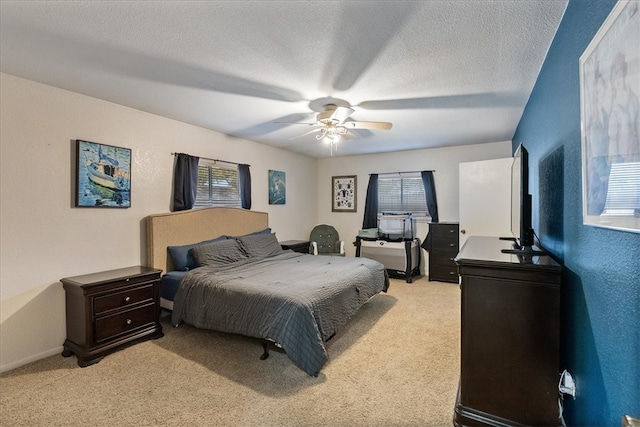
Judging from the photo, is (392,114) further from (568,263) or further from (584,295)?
(584,295)

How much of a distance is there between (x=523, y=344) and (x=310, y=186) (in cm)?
526

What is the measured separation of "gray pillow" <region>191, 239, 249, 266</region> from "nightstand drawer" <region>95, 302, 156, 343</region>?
2.36 feet

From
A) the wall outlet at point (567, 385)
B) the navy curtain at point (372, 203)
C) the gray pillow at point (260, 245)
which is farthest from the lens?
the navy curtain at point (372, 203)

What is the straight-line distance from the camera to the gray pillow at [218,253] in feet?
11.8

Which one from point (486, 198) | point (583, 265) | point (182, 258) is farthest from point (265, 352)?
point (486, 198)

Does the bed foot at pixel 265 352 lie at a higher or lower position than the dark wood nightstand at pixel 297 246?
lower

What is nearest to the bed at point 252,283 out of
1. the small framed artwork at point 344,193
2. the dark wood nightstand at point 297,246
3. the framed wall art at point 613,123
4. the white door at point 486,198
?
the dark wood nightstand at point 297,246

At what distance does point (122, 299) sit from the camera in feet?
9.31

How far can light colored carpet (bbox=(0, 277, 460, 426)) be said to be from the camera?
190 centimetres

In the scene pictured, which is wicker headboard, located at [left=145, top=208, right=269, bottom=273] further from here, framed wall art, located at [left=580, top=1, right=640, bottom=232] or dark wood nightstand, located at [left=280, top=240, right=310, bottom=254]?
framed wall art, located at [left=580, top=1, right=640, bottom=232]

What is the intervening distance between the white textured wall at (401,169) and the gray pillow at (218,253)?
291cm

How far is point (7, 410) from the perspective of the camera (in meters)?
1.97

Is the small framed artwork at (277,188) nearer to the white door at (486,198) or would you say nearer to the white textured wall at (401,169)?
the white textured wall at (401,169)

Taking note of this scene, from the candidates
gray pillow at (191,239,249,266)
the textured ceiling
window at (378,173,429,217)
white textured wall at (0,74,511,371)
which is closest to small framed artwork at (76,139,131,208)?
white textured wall at (0,74,511,371)
